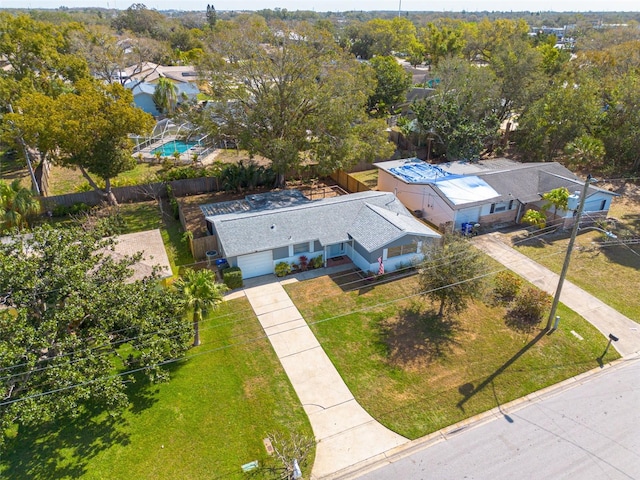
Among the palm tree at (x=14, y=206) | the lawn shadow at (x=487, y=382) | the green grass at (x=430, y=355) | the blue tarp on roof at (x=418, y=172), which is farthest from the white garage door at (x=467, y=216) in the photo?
the palm tree at (x=14, y=206)

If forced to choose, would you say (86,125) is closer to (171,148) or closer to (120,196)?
(120,196)

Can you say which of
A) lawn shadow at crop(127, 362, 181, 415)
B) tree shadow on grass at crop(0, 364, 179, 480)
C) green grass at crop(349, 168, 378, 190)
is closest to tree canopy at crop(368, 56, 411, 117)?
green grass at crop(349, 168, 378, 190)

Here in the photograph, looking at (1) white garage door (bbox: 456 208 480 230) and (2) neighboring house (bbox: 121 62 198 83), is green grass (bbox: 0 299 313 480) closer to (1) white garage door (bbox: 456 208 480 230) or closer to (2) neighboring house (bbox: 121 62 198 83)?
(1) white garage door (bbox: 456 208 480 230)

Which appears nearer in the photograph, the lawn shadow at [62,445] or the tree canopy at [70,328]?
A: the tree canopy at [70,328]

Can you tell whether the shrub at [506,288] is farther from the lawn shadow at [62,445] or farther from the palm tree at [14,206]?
the palm tree at [14,206]

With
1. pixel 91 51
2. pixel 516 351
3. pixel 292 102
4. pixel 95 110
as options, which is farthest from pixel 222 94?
pixel 91 51

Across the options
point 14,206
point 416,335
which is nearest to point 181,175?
point 14,206
